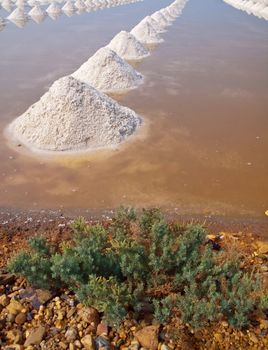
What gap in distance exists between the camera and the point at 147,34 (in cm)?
2416

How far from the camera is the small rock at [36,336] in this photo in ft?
13.8

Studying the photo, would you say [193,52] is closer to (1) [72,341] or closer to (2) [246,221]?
(2) [246,221]

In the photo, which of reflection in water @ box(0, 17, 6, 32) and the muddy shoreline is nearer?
the muddy shoreline

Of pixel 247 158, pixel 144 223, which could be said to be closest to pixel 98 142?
pixel 247 158

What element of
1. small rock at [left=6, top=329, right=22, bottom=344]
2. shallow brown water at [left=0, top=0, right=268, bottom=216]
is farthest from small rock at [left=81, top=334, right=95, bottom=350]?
shallow brown water at [left=0, top=0, right=268, bottom=216]

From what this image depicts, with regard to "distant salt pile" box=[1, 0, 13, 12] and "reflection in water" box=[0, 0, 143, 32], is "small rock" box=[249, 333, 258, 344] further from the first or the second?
"distant salt pile" box=[1, 0, 13, 12]

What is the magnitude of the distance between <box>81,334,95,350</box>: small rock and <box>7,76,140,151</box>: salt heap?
696 cm

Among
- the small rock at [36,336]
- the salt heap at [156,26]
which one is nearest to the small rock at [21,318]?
the small rock at [36,336]

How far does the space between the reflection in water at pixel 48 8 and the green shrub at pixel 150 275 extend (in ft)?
88.3

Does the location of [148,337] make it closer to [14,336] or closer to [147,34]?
[14,336]

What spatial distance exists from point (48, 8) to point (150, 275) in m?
36.3

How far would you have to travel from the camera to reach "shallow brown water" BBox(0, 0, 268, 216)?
8.66 m

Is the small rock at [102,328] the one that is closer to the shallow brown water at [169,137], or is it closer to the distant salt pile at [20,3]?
the shallow brown water at [169,137]

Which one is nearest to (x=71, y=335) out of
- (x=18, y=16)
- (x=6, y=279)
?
(x=6, y=279)
